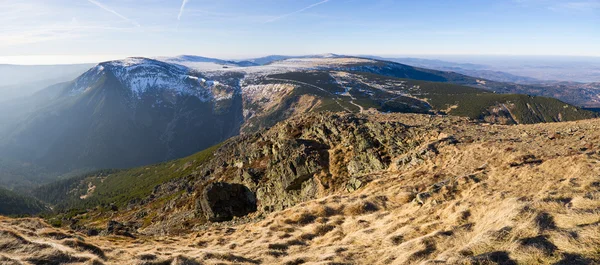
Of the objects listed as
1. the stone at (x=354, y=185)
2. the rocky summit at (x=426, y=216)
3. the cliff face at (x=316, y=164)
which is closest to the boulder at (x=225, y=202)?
the cliff face at (x=316, y=164)

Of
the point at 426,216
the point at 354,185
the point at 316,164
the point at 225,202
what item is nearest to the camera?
the point at 426,216

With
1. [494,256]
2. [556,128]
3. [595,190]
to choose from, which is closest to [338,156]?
[556,128]

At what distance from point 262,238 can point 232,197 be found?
160 feet

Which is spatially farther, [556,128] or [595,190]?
[556,128]

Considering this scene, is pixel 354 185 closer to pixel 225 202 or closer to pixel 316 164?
pixel 316 164

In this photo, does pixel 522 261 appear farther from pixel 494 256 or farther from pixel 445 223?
pixel 445 223

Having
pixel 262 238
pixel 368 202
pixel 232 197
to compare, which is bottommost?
pixel 232 197

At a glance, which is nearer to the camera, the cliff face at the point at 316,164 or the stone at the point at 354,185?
the stone at the point at 354,185

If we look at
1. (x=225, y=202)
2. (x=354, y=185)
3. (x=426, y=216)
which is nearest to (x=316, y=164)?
(x=354, y=185)

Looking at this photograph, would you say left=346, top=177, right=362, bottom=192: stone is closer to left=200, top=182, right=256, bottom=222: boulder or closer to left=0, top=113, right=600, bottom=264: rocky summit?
left=0, top=113, right=600, bottom=264: rocky summit

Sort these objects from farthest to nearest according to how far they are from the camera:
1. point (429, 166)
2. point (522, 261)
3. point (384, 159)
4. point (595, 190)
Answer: point (384, 159)
point (429, 166)
point (595, 190)
point (522, 261)

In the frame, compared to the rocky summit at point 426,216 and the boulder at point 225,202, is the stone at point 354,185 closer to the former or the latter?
the rocky summit at point 426,216

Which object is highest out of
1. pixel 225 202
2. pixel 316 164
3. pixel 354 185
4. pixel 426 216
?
pixel 426 216

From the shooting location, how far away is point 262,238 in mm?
32938
